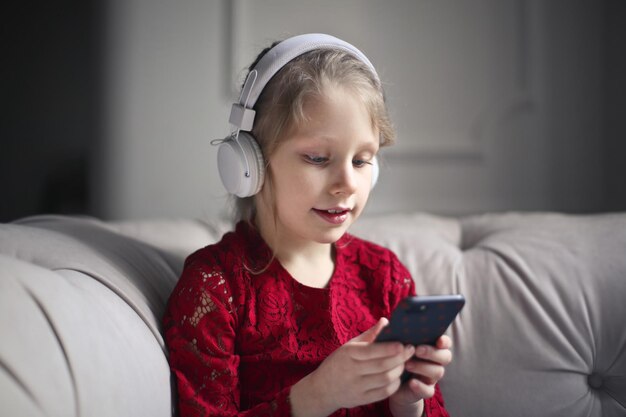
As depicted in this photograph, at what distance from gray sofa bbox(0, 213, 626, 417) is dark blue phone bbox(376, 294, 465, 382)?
13.4 inches

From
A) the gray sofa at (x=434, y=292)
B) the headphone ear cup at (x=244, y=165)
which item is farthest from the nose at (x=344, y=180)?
the gray sofa at (x=434, y=292)

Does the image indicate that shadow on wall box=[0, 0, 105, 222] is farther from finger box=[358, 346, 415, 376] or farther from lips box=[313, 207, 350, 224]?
finger box=[358, 346, 415, 376]

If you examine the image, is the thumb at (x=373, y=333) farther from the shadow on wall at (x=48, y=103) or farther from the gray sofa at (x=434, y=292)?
the shadow on wall at (x=48, y=103)

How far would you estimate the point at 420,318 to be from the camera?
74cm

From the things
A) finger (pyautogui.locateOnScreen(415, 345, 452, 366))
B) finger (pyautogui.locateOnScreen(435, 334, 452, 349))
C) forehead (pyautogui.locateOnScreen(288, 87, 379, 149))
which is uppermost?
forehead (pyautogui.locateOnScreen(288, 87, 379, 149))

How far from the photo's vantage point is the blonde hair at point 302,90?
950 millimetres

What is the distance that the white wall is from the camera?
188 cm

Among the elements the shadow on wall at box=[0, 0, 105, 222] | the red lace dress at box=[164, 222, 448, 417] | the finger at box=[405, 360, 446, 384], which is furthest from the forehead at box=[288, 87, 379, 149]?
the shadow on wall at box=[0, 0, 105, 222]

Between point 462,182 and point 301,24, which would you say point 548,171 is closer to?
point 462,182

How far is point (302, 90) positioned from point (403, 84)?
1005 millimetres

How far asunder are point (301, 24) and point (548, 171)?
34.9 inches

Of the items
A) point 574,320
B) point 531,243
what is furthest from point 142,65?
point 574,320

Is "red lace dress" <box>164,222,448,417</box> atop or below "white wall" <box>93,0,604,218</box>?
below

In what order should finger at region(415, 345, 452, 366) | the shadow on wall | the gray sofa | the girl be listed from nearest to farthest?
the gray sofa < finger at region(415, 345, 452, 366) < the girl < the shadow on wall
